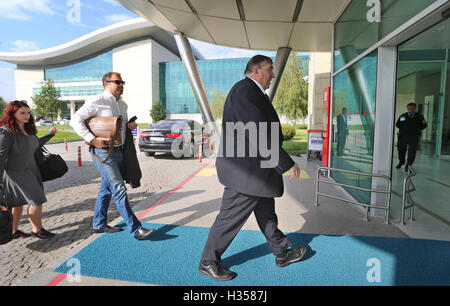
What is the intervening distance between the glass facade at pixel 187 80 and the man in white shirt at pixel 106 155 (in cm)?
5774

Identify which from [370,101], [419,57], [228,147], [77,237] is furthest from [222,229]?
[419,57]

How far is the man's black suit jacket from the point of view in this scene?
247 cm

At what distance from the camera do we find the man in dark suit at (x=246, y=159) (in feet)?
8.08

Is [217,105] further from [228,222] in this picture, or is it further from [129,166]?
[228,222]

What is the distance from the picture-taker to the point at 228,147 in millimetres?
2584

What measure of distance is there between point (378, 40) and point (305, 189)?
3368 mm

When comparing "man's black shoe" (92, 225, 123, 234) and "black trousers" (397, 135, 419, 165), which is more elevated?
"black trousers" (397, 135, 419, 165)

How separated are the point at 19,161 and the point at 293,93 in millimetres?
24913

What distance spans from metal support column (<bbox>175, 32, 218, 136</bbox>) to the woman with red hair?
626 cm

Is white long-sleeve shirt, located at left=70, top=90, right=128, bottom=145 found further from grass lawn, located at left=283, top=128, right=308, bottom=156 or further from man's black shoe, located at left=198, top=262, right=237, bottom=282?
grass lawn, located at left=283, top=128, right=308, bottom=156

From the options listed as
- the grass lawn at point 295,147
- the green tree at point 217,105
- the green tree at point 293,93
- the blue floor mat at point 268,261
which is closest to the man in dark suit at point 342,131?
the blue floor mat at point 268,261

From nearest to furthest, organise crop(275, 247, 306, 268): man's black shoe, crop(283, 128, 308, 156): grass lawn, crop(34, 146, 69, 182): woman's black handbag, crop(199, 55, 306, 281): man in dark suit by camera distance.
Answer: crop(199, 55, 306, 281): man in dark suit
crop(275, 247, 306, 268): man's black shoe
crop(34, 146, 69, 182): woman's black handbag
crop(283, 128, 308, 156): grass lawn

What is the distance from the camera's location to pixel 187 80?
64562 millimetres

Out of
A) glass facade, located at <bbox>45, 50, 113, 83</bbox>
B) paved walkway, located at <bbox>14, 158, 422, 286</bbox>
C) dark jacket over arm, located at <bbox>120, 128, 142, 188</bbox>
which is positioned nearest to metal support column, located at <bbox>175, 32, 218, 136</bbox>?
paved walkway, located at <bbox>14, 158, 422, 286</bbox>
